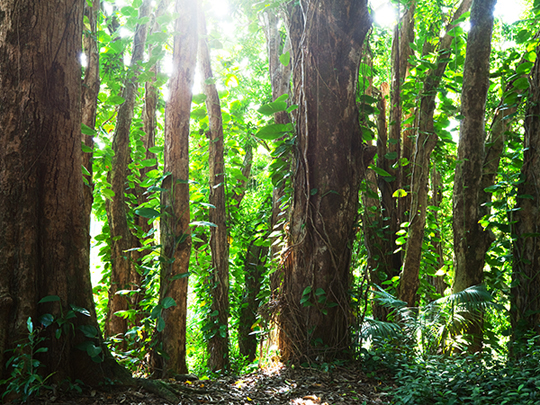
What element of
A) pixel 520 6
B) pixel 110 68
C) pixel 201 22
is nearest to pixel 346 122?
pixel 201 22

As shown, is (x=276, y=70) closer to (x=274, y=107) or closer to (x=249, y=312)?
(x=274, y=107)

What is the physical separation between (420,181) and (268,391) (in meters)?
3.69

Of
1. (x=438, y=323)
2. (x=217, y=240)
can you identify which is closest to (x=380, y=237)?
(x=438, y=323)

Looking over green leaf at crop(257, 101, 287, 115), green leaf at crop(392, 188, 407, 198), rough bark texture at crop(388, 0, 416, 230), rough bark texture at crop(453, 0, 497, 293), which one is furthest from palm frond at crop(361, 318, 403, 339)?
rough bark texture at crop(388, 0, 416, 230)

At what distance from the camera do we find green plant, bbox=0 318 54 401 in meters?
1.83

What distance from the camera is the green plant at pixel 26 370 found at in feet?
6.01

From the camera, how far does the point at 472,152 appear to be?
4.40 metres

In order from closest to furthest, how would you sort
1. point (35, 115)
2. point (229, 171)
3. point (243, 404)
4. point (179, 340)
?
point (35, 115) < point (243, 404) < point (179, 340) < point (229, 171)

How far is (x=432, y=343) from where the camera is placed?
12.5ft

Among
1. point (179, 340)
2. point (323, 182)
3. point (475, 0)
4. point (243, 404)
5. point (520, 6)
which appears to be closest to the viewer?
point (243, 404)

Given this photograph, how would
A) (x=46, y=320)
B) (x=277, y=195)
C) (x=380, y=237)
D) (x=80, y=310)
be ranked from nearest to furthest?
(x=46, y=320) < (x=80, y=310) < (x=277, y=195) < (x=380, y=237)

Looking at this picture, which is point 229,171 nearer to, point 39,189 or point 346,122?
point 346,122

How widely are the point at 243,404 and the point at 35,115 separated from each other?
205 cm

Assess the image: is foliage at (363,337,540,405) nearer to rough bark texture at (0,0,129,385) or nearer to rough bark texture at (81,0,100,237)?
rough bark texture at (0,0,129,385)
